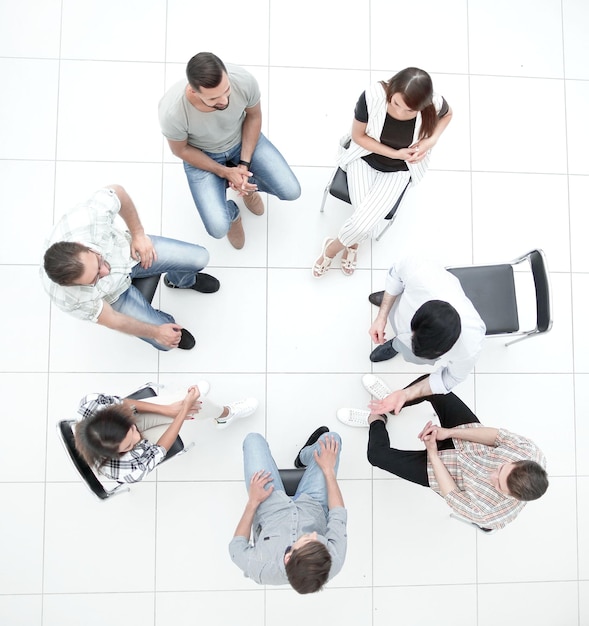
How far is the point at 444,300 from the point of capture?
6.89 feet

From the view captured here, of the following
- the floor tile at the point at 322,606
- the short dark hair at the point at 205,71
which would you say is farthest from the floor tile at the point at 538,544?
the short dark hair at the point at 205,71

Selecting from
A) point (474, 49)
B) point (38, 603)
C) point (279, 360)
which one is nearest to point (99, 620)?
point (38, 603)

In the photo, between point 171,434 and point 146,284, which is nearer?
point 171,434

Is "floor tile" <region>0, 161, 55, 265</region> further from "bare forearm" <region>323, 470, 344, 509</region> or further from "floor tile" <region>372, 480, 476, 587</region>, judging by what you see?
"floor tile" <region>372, 480, 476, 587</region>

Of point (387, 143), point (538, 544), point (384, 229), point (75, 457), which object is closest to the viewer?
point (75, 457)

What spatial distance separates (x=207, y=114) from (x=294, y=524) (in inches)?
78.5

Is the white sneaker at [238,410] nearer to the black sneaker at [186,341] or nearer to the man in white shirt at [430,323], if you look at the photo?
the black sneaker at [186,341]

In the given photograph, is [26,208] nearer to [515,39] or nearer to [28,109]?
[28,109]

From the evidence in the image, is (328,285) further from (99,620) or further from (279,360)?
(99,620)

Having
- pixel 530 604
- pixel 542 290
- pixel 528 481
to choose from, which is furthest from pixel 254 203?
pixel 530 604

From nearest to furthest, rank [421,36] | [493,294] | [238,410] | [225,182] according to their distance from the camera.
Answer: [493,294], [225,182], [238,410], [421,36]

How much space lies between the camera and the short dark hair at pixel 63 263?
1.94 metres

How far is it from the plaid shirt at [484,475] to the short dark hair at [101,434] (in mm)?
1587

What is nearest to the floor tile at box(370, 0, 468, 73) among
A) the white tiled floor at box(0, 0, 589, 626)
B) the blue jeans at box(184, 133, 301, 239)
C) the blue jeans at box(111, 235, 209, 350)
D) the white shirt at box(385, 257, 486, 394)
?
the white tiled floor at box(0, 0, 589, 626)
